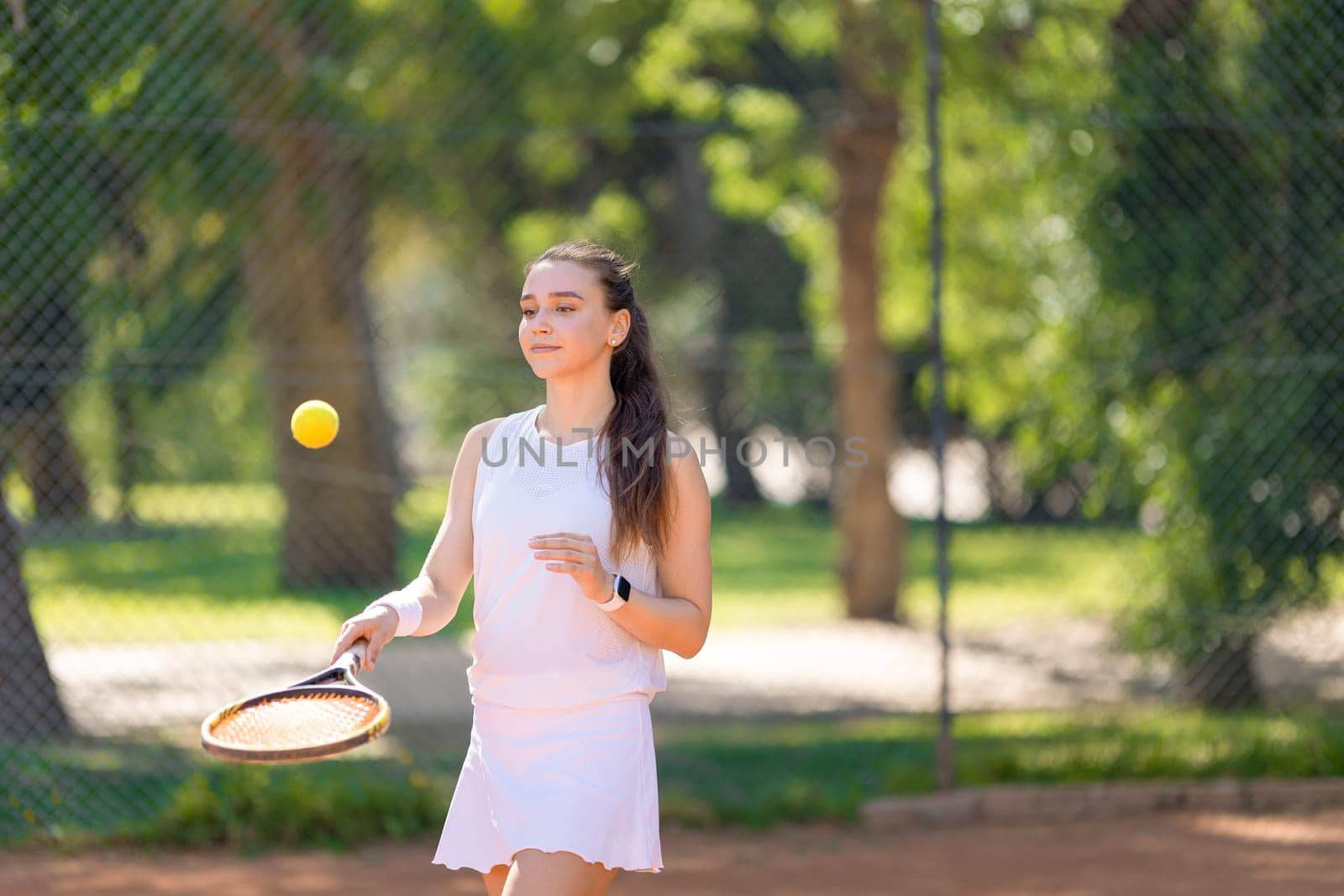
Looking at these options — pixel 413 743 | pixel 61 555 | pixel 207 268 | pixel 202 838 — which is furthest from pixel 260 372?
pixel 202 838

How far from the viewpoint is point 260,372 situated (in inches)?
A: 424

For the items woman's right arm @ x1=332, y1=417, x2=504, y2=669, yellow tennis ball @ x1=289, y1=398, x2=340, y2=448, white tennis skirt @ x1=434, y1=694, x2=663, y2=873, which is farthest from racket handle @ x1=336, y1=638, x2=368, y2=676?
yellow tennis ball @ x1=289, y1=398, x2=340, y2=448

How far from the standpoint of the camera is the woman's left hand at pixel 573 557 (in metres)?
2.29

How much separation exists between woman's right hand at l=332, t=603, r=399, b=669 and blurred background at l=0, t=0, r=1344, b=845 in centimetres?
105

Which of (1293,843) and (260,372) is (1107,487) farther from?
(260,372)

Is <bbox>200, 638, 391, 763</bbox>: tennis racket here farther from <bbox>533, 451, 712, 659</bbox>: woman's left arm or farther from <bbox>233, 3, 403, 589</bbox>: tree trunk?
<bbox>233, 3, 403, 589</bbox>: tree trunk

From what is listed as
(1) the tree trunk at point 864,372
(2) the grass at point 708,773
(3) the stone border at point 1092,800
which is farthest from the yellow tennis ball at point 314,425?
(1) the tree trunk at point 864,372

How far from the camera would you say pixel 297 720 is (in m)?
2.41

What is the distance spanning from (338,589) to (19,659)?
185 inches

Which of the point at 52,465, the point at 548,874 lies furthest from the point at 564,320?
the point at 52,465

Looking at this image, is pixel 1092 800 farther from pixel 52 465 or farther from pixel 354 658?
pixel 52 465

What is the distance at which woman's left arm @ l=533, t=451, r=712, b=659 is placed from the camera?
8.06 ft

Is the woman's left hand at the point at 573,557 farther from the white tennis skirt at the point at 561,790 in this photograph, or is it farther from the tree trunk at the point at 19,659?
the tree trunk at the point at 19,659

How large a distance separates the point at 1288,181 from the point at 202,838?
517 centimetres
